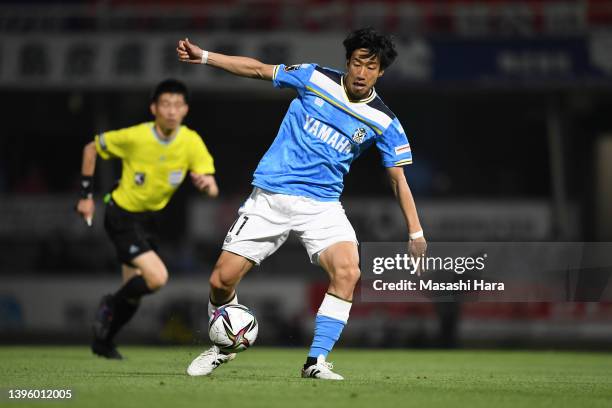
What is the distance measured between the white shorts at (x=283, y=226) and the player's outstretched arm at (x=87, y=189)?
240 cm

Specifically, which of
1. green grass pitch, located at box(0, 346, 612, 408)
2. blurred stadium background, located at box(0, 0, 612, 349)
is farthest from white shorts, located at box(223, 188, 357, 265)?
blurred stadium background, located at box(0, 0, 612, 349)

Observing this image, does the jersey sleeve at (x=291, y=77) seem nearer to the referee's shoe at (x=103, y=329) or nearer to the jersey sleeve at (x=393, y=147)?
the jersey sleeve at (x=393, y=147)

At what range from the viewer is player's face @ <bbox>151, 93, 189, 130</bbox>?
909cm

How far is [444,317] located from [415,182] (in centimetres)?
459

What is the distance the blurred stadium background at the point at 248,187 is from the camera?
54.2 feet

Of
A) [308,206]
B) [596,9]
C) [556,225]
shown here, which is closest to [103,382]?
[308,206]

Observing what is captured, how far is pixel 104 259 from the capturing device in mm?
17812

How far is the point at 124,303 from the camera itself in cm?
951

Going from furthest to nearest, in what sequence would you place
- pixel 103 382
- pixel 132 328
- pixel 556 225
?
1. pixel 556 225
2. pixel 132 328
3. pixel 103 382

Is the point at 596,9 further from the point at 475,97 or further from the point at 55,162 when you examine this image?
the point at 55,162

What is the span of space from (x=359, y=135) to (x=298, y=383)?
1606mm

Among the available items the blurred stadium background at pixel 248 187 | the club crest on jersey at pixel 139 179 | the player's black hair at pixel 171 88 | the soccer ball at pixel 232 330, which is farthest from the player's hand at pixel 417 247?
the blurred stadium background at pixel 248 187

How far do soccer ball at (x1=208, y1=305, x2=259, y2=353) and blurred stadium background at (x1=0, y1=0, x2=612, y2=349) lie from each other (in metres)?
8.88

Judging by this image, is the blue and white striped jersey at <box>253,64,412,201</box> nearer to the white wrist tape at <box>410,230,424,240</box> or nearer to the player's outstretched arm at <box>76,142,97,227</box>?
the white wrist tape at <box>410,230,424,240</box>
